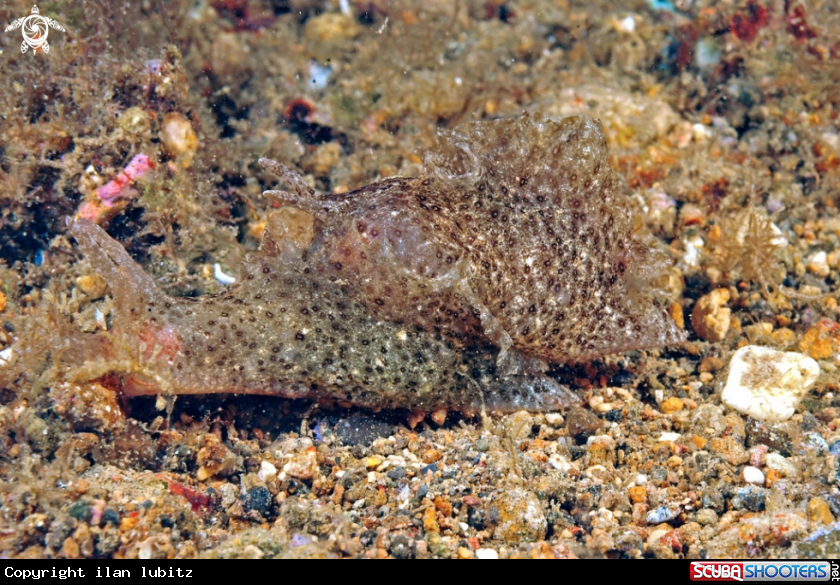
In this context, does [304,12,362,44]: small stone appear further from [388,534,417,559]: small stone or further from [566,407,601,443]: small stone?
[388,534,417,559]: small stone

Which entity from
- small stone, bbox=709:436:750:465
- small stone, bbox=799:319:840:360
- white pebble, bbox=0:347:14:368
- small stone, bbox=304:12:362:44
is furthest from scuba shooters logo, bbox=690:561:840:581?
small stone, bbox=304:12:362:44

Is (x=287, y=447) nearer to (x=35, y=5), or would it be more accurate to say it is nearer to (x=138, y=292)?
(x=138, y=292)

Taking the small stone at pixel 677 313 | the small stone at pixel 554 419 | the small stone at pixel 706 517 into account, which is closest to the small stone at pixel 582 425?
the small stone at pixel 554 419

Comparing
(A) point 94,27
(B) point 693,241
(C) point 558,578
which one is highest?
(A) point 94,27

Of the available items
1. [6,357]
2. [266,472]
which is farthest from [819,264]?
[6,357]

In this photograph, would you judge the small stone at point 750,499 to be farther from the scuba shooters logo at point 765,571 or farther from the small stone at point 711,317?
the small stone at point 711,317

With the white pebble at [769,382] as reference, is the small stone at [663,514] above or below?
below

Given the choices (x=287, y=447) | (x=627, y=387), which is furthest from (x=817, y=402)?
(x=287, y=447)
